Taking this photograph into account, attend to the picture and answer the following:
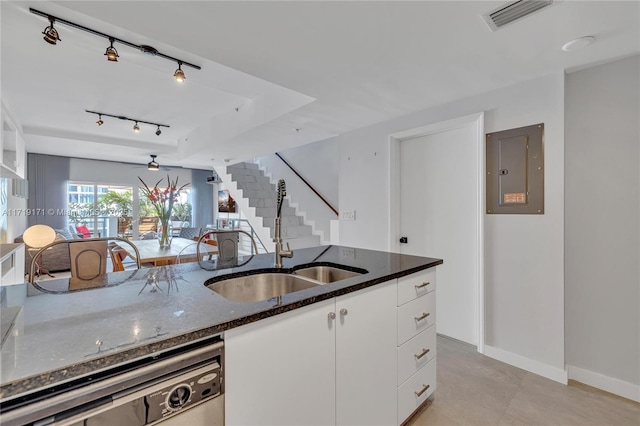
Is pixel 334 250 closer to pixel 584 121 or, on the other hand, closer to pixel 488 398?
pixel 488 398

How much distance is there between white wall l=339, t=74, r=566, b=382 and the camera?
218 cm

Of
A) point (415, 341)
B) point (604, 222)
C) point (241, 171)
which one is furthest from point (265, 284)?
point (241, 171)

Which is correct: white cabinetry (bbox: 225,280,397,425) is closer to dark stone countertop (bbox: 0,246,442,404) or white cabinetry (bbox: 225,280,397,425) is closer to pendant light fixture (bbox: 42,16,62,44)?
dark stone countertop (bbox: 0,246,442,404)

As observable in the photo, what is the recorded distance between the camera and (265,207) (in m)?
5.87

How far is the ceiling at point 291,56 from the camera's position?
151 cm

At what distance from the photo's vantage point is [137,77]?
284 centimetres

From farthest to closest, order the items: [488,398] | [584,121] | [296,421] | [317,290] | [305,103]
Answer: [305,103], [584,121], [488,398], [317,290], [296,421]

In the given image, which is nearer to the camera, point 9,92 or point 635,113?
point 635,113

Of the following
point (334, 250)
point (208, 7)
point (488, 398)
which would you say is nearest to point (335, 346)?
point (334, 250)

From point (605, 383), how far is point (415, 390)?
1.54 meters

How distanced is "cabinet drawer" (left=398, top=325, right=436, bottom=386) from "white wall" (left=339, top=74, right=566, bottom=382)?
1047 millimetres

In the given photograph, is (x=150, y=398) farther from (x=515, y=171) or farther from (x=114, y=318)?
(x=515, y=171)

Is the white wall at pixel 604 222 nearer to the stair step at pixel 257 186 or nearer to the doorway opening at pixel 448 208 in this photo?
the doorway opening at pixel 448 208

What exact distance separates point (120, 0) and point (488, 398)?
317 cm
